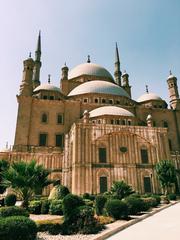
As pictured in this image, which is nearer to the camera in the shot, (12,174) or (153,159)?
(12,174)

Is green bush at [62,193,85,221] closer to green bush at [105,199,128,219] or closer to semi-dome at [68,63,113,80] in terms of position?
green bush at [105,199,128,219]

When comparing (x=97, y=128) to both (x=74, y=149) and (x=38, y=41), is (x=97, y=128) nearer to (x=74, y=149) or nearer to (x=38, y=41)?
(x=74, y=149)

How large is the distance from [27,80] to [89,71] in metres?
12.8

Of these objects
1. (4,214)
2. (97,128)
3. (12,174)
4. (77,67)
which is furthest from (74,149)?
(77,67)

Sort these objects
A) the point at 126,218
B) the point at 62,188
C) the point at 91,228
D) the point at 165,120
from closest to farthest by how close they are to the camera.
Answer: the point at 91,228 → the point at 126,218 → the point at 62,188 → the point at 165,120

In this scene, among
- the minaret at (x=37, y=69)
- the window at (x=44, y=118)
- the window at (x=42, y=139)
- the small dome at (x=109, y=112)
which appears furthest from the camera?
the minaret at (x=37, y=69)

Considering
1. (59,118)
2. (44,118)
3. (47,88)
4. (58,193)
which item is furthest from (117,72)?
(58,193)

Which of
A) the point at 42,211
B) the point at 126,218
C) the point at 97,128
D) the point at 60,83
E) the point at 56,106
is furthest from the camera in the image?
the point at 60,83

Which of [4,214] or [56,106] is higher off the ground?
[56,106]

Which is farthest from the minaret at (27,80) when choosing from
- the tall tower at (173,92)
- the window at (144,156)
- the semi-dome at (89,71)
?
the tall tower at (173,92)

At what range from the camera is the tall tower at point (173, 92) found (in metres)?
34.2

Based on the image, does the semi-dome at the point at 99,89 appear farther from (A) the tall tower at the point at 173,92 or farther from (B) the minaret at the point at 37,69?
(A) the tall tower at the point at 173,92

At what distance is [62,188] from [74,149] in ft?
26.5

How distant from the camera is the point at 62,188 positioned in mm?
Answer: 14164
